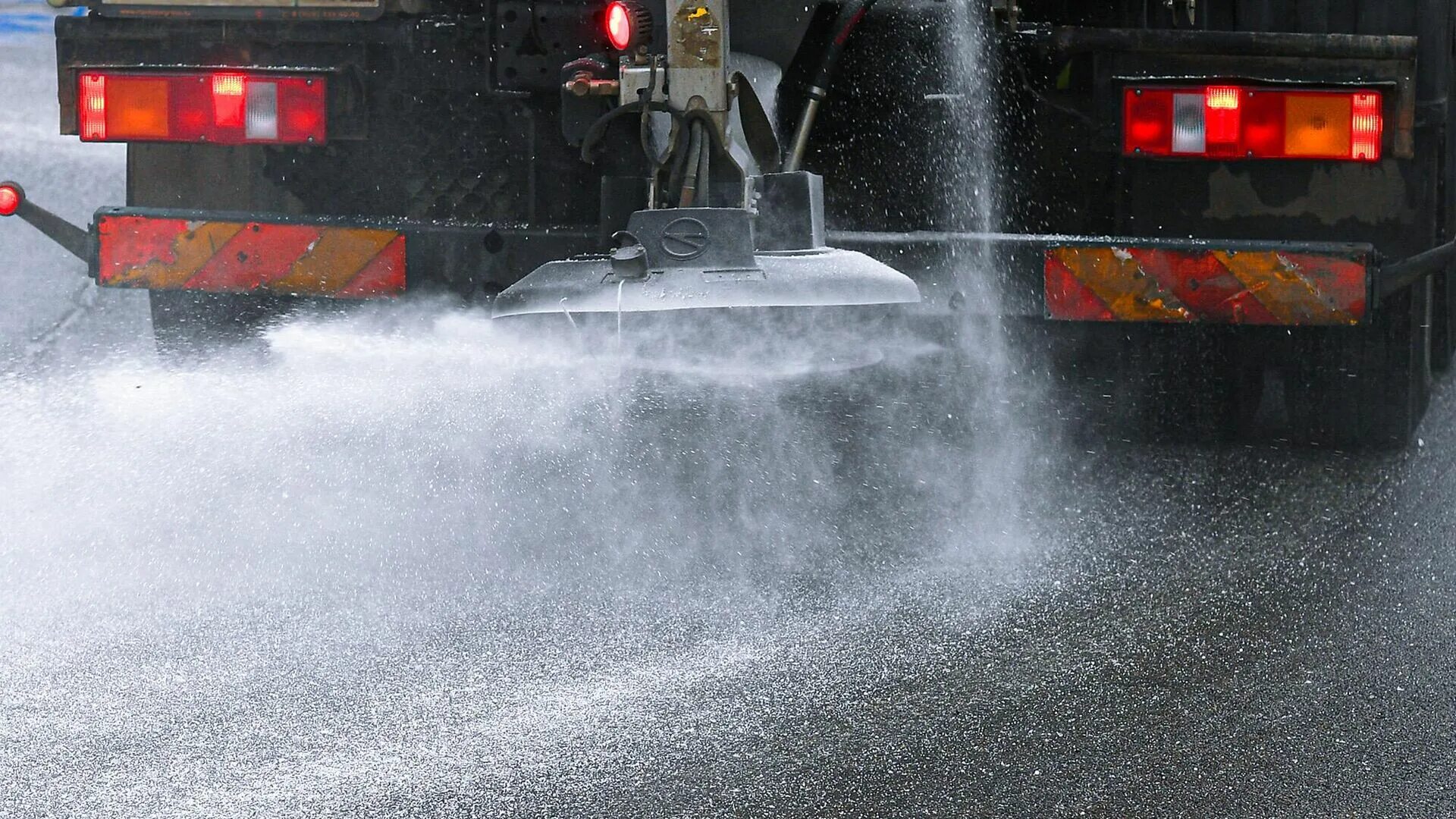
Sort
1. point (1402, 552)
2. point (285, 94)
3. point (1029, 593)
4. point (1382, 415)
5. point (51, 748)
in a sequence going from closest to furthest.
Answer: point (51, 748), point (1029, 593), point (1402, 552), point (285, 94), point (1382, 415)

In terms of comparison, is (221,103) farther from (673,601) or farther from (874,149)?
(673,601)

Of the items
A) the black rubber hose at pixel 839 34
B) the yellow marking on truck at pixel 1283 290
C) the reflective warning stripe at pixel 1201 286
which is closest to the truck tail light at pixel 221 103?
the black rubber hose at pixel 839 34

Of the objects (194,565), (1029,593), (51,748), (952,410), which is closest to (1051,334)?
(952,410)

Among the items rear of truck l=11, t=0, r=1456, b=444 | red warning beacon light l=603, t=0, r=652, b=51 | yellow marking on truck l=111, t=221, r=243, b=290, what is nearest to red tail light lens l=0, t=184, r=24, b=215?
rear of truck l=11, t=0, r=1456, b=444

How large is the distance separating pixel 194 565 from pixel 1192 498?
2142mm

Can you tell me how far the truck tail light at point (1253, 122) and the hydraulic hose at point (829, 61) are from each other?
62cm

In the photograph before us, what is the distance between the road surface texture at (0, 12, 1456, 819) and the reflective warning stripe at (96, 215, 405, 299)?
128mm

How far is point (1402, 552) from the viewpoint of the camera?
358 centimetres

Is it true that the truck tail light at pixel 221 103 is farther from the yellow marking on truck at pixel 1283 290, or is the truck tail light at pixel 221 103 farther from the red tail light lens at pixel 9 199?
the yellow marking on truck at pixel 1283 290

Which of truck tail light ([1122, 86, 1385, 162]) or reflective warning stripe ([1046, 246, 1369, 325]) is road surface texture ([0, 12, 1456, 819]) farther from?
truck tail light ([1122, 86, 1385, 162])

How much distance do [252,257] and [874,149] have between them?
1410 mm

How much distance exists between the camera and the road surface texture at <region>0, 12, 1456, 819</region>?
223 cm

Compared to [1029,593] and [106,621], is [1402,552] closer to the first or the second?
[1029,593]

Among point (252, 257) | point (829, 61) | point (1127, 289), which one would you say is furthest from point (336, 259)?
point (1127, 289)
